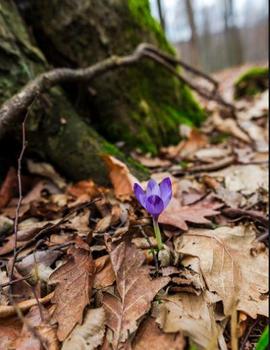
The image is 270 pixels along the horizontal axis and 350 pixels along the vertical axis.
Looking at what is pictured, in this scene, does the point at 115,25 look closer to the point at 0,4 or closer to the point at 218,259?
the point at 0,4

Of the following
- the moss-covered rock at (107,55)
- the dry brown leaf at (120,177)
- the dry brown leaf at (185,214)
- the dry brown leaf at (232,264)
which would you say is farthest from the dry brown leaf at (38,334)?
the moss-covered rock at (107,55)

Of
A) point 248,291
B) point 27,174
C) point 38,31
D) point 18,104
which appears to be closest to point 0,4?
point 38,31

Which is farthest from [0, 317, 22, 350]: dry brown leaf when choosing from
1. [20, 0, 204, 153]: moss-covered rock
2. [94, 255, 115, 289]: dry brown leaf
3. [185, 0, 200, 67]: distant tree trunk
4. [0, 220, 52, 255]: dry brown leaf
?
[185, 0, 200, 67]: distant tree trunk

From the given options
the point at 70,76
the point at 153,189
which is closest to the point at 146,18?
the point at 70,76

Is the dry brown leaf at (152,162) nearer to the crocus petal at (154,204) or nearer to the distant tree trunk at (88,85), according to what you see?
the distant tree trunk at (88,85)

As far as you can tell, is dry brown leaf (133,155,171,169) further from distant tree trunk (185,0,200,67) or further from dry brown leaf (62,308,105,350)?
distant tree trunk (185,0,200,67)

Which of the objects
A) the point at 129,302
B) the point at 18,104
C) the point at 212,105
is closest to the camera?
the point at 129,302

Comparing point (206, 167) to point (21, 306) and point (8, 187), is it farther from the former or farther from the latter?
point (21, 306)
